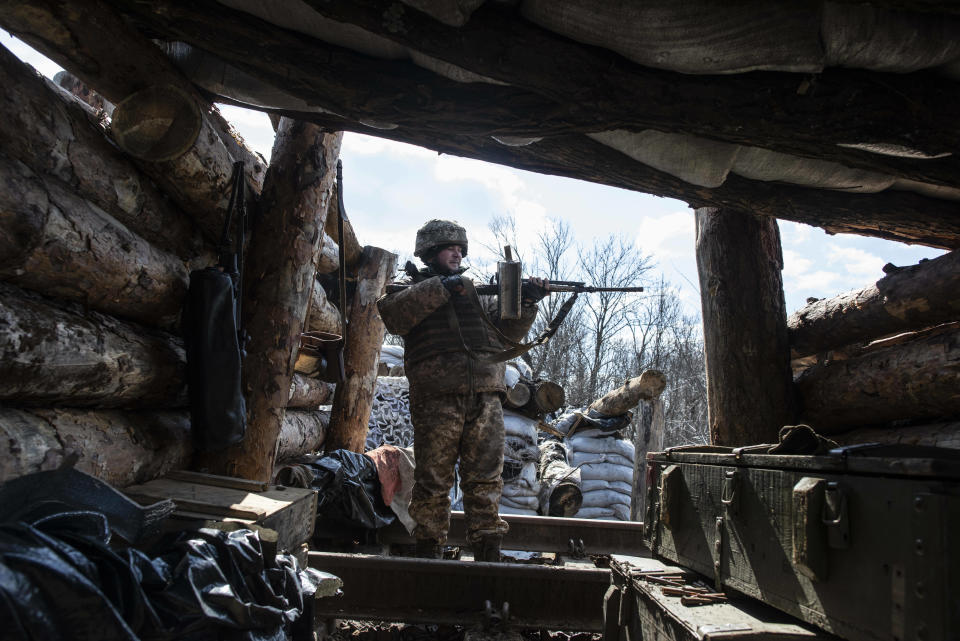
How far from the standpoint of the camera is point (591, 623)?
3.43m

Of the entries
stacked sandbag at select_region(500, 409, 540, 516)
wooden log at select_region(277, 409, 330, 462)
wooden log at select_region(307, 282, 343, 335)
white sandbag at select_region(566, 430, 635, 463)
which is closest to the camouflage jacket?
wooden log at select_region(277, 409, 330, 462)

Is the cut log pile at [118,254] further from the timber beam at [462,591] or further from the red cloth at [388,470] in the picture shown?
the red cloth at [388,470]

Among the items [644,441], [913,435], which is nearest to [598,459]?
[644,441]

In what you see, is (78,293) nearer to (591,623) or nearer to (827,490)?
(827,490)

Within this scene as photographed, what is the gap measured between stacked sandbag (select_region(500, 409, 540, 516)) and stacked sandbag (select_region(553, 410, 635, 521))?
681mm

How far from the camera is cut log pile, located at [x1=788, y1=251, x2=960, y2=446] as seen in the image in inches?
121

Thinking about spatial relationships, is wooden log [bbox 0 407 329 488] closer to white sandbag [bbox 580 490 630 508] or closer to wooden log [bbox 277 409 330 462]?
wooden log [bbox 277 409 330 462]

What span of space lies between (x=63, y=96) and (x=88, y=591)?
2.07m

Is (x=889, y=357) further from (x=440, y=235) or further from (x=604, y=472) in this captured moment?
(x=604, y=472)

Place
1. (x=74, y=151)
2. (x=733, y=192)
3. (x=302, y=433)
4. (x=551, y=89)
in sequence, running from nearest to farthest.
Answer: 1. (x=551, y=89)
2. (x=74, y=151)
3. (x=733, y=192)
4. (x=302, y=433)

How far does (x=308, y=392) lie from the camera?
582cm

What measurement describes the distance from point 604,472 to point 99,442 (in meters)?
6.81

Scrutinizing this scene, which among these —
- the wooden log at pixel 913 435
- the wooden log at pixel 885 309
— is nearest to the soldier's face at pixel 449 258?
the wooden log at pixel 885 309

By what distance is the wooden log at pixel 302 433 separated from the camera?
503 centimetres
